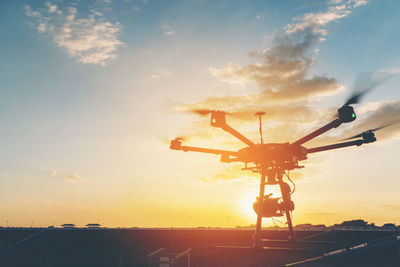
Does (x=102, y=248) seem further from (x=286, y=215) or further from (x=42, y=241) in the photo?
(x=286, y=215)

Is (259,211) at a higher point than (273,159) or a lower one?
lower

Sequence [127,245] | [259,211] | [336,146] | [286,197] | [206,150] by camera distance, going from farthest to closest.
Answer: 1. [127,245]
2. [206,150]
3. [336,146]
4. [286,197]
5. [259,211]

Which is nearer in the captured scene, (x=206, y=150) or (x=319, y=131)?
(x=319, y=131)

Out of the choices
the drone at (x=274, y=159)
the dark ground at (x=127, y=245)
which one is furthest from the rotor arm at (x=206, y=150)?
the dark ground at (x=127, y=245)

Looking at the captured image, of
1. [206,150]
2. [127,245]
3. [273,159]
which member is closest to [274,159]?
[273,159]

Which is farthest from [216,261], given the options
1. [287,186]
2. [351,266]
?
[287,186]

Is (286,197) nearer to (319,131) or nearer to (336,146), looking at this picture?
(336,146)

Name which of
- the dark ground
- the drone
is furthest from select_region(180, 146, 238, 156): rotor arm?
the dark ground

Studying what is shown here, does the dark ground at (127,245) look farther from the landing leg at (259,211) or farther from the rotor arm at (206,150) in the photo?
the rotor arm at (206,150)
